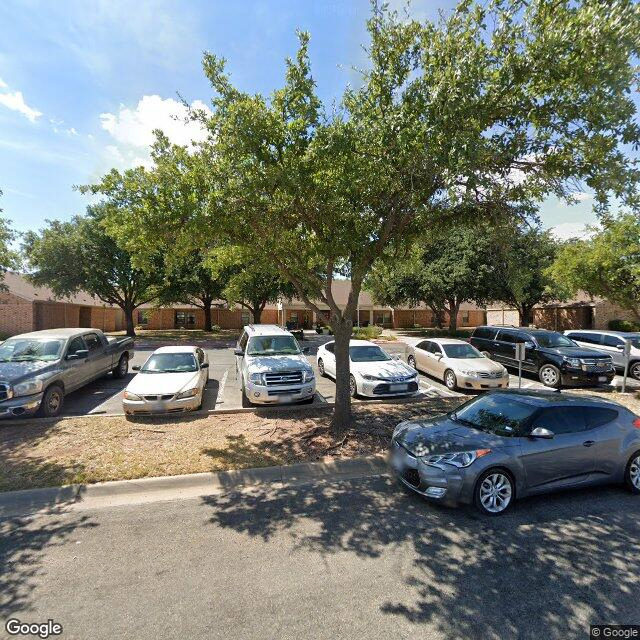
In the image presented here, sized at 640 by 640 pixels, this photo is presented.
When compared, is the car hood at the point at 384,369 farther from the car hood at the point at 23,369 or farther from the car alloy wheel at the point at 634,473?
the car hood at the point at 23,369

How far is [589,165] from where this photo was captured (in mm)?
→ 6160

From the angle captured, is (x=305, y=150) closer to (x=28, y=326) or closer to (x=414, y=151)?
(x=414, y=151)

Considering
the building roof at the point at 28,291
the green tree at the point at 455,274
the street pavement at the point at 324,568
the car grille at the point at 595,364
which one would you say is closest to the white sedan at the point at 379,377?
the street pavement at the point at 324,568

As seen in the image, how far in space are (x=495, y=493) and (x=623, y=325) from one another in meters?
34.5

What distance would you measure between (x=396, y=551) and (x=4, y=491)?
4988 millimetres

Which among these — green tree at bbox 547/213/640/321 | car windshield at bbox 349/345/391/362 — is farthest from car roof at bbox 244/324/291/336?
green tree at bbox 547/213/640/321

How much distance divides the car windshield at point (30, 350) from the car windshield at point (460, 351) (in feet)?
34.0

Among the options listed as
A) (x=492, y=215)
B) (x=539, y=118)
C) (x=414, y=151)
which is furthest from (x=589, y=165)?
(x=414, y=151)

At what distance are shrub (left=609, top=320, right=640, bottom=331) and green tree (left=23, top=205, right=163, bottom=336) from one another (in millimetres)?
34901

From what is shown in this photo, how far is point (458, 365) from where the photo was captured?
36.5 feet

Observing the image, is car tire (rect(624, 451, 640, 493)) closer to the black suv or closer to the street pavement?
the street pavement

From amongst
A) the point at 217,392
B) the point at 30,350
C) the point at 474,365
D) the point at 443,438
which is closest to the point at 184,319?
the point at 217,392

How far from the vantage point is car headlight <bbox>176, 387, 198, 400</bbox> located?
26.5 feet

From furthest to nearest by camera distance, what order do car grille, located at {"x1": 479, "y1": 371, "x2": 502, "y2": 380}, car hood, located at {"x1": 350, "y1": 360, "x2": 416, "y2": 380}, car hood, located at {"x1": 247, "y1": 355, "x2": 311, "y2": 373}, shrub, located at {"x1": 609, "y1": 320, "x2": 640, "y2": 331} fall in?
shrub, located at {"x1": 609, "y1": 320, "x2": 640, "y2": 331}
car grille, located at {"x1": 479, "y1": 371, "x2": 502, "y2": 380}
car hood, located at {"x1": 350, "y1": 360, "x2": 416, "y2": 380}
car hood, located at {"x1": 247, "y1": 355, "x2": 311, "y2": 373}
